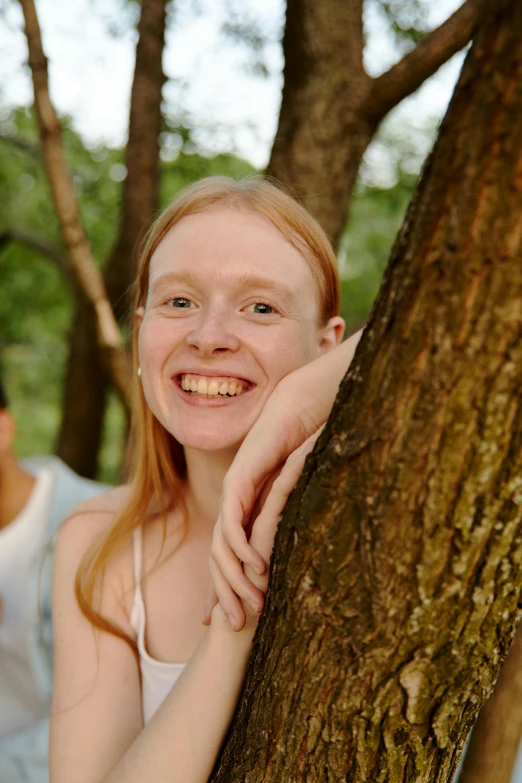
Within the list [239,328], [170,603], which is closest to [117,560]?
[170,603]

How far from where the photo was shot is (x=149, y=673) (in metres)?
2.08

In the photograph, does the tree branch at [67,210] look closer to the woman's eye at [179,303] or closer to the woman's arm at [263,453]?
the woman's eye at [179,303]

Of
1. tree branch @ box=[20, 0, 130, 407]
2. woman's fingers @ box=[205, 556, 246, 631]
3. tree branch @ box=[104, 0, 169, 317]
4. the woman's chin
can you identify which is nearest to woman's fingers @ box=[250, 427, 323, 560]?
woman's fingers @ box=[205, 556, 246, 631]

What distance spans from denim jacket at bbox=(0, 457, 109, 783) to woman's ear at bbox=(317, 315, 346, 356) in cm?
126

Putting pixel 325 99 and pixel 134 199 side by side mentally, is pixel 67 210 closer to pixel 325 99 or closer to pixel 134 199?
pixel 325 99

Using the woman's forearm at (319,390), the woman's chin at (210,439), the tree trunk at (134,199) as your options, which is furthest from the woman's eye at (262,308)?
the tree trunk at (134,199)

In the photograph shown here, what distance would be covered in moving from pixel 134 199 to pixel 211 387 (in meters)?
4.02

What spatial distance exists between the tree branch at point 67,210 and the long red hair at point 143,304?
185cm

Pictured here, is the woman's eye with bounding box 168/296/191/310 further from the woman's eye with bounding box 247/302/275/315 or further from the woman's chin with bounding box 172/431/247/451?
the woman's chin with bounding box 172/431/247/451

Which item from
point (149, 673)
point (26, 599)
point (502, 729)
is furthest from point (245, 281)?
point (26, 599)

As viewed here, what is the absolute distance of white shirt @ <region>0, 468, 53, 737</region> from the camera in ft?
11.9

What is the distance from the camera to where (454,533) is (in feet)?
3.32

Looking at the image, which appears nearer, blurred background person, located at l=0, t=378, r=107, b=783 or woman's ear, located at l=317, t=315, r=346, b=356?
woman's ear, located at l=317, t=315, r=346, b=356

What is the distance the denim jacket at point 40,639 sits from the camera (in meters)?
3.21
